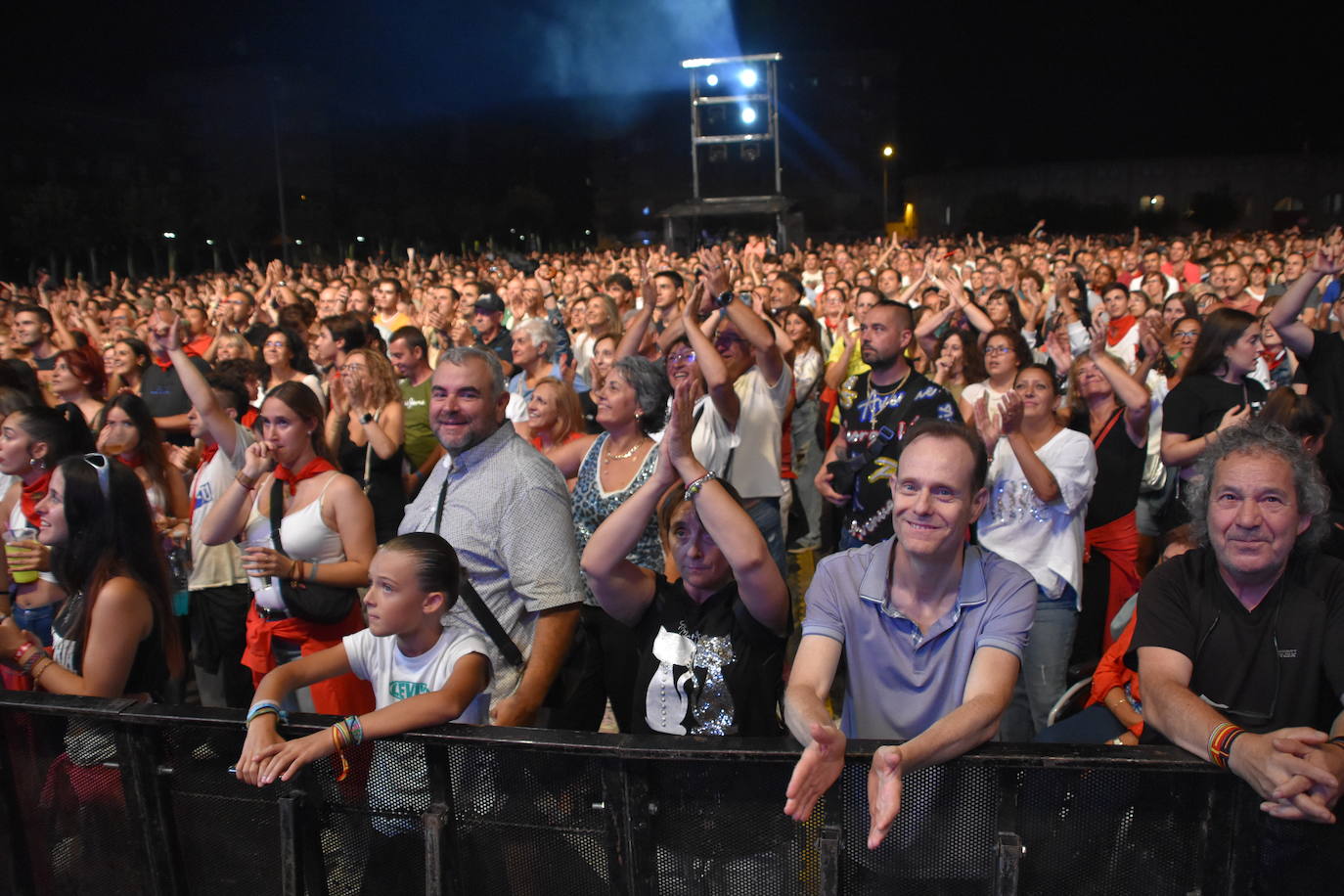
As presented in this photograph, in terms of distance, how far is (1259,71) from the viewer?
43250 mm

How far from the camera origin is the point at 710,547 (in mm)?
2787

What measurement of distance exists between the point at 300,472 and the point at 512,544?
3.61ft

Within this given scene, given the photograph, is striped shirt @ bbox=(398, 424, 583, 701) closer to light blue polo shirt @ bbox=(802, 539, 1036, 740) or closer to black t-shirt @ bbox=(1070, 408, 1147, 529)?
light blue polo shirt @ bbox=(802, 539, 1036, 740)

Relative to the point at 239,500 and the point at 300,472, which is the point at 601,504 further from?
the point at 239,500

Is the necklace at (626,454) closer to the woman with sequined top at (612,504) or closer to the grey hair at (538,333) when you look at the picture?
the woman with sequined top at (612,504)

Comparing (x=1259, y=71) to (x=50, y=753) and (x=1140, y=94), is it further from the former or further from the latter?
(x=50, y=753)

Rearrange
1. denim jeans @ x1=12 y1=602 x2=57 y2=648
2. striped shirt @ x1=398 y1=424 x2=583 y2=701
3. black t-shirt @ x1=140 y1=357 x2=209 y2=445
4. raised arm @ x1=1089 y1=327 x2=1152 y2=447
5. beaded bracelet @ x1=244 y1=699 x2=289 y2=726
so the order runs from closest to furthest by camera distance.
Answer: beaded bracelet @ x1=244 y1=699 x2=289 y2=726
striped shirt @ x1=398 y1=424 x2=583 y2=701
denim jeans @ x1=12 y1=602 x2=57 y2=648
raised arm @ x1=1089 y1=327 x2=1152 y2=447
black t-shirt @ x1=140 y1=357 x2=209 y2=445

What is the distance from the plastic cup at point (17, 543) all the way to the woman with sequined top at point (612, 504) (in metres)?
1.98

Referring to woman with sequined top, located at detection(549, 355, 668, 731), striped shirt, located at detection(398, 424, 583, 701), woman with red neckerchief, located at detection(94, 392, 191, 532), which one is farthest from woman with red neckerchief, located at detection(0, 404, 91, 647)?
woman with sequined top, located at detection(549, 355, 668, 731)

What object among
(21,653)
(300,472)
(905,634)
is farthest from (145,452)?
(905,634)

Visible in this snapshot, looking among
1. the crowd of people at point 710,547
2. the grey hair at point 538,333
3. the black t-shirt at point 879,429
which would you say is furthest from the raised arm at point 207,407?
the black t-shirt at point 879,429

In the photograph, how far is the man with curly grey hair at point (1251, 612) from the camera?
221 cm

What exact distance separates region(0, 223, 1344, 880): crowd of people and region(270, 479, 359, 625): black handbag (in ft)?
0.04

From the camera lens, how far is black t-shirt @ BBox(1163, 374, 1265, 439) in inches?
179
